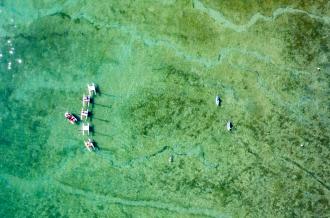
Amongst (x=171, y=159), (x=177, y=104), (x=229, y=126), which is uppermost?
(x=177, y=104)

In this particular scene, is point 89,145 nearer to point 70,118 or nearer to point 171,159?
point 70,118

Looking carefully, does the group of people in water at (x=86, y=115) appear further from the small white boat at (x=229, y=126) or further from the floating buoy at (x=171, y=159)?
the small white boat at (x=229, y=126)

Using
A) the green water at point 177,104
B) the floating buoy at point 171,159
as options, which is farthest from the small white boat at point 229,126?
the floating buoy at point 171,159

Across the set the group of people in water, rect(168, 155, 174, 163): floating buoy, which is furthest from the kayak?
rect(168, 155, 174, 163): floating buoy

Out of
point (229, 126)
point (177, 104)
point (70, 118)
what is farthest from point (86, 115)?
point (229, 126)

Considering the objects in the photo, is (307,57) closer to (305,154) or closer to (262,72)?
(262,72)

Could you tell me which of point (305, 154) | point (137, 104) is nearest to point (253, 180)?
point (305, 154)

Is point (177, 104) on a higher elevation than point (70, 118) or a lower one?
higher
